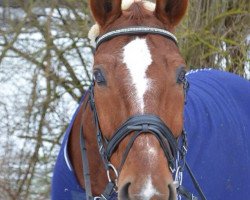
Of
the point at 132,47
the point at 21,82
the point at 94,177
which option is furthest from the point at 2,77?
the point at 132,47

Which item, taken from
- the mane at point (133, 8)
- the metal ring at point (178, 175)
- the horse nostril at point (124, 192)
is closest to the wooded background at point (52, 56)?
the mane at point (133, 8)

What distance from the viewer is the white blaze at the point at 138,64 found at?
9.90 ft

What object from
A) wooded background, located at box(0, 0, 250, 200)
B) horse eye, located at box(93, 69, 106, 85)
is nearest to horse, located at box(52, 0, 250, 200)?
horse eye, located at box(93, 69, 106, 85)

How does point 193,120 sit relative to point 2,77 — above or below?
below

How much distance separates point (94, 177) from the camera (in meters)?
3.56

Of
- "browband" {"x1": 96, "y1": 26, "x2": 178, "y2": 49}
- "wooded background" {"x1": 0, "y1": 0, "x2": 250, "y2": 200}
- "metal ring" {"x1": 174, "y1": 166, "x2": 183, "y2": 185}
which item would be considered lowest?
"metal ring" {"x1": 174, "y1": 166, "x2": 183, "y2": 185}

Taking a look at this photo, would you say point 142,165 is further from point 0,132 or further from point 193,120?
point 0,132

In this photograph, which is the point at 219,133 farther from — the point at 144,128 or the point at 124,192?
the point at 124,192

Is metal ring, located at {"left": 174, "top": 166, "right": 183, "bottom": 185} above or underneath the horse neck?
underneath

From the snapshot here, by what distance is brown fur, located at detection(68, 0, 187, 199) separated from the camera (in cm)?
291

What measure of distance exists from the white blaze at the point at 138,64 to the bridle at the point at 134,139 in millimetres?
64

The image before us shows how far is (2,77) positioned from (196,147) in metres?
2.91

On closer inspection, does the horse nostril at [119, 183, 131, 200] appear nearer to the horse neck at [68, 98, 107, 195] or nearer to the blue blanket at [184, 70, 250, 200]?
the horse neck at [68, 98, 107, 195]

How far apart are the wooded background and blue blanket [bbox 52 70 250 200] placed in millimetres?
1749
